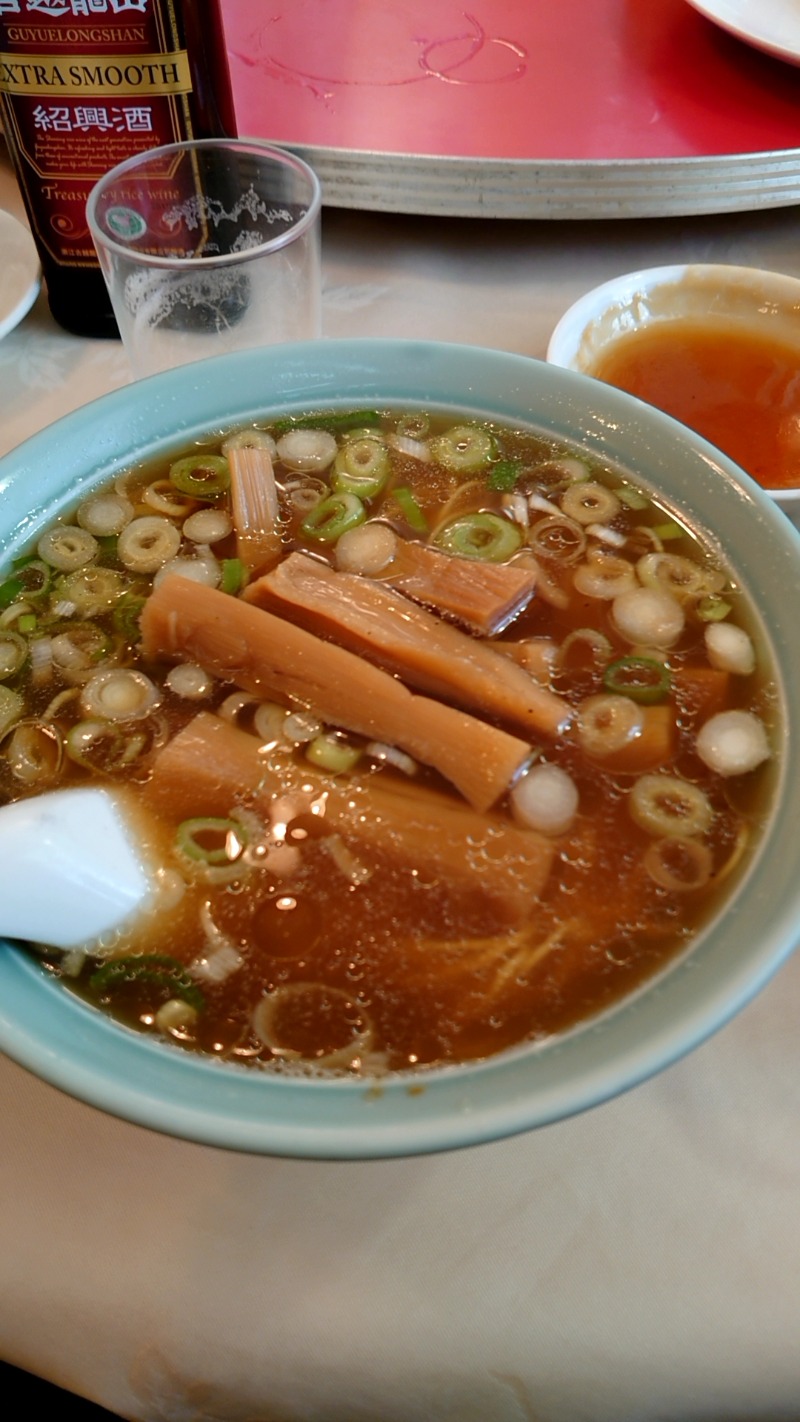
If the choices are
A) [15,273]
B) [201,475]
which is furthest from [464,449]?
[15,273]

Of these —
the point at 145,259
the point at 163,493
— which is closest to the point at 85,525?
the point at 163,493

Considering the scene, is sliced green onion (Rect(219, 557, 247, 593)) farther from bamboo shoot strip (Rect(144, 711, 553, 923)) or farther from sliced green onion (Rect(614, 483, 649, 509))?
sliced green onion (Rect(614, 483, 649, 509))

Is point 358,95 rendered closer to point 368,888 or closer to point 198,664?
point 198,664

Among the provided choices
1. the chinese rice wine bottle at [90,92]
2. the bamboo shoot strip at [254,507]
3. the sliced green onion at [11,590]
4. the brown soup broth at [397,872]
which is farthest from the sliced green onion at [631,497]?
the chinese rice wine bottle at [90,92]

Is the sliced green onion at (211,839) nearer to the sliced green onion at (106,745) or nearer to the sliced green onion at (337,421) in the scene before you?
the sliced green onion at (106,745)

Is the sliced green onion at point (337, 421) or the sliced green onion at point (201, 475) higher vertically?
the sliced green onion at point (337, 421)

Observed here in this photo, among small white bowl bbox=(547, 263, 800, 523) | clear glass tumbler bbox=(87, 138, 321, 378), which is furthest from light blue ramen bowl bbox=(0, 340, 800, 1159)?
small white bowl bbox=(547, 263, 800, 523)
